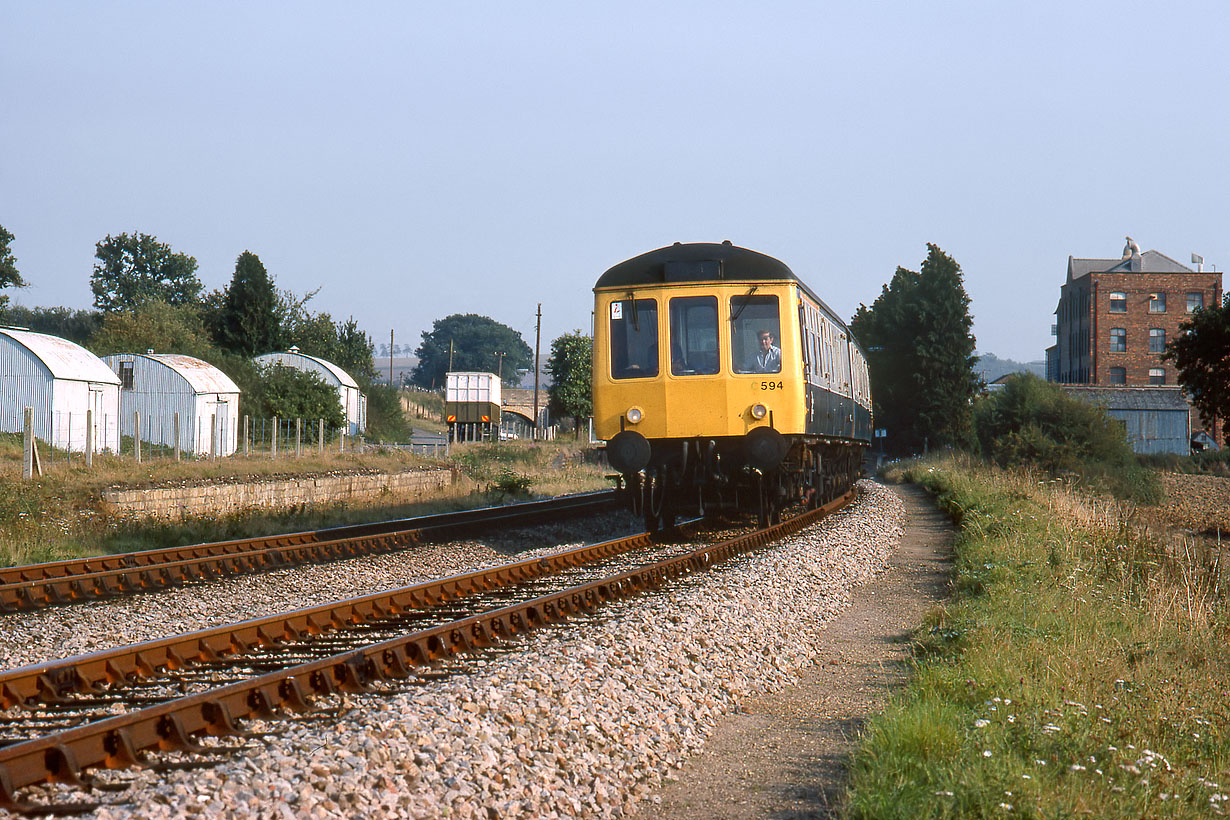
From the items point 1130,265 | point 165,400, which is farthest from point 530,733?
point 1130,265

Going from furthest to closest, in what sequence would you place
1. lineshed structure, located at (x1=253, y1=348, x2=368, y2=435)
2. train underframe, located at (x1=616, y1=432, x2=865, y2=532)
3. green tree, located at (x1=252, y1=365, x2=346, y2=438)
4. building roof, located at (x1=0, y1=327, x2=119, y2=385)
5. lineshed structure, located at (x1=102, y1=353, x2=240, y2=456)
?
lineshed structure, located at (x1=253, y1=348, x2=368, y2=435) → green tree, located at (x1=252, y1=365, x2=346, y2=438) → lineshed structure, located at (x1=102, y1=353, x2=240, y2=456) → building roof, located at (x1=0, y1=327, x2=119, y2=385) → train underframe, located at (x1=616, y1=432, x2=865, y2=532)

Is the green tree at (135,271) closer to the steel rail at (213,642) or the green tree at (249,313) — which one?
the green tree at (249,313)

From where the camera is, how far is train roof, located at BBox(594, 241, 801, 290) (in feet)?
42.9

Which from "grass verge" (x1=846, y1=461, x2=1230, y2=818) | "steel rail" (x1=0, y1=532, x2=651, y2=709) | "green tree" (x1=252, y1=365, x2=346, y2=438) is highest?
"green tree" (x1=252, y1=365, x2=346, y2=438)

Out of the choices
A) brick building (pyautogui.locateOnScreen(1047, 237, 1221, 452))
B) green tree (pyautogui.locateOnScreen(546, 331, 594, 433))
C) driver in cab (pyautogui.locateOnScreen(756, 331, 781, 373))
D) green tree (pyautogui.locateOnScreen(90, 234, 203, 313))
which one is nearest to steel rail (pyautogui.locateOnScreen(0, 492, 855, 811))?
A: driver in cab (pyautogui.locateOnScreen(756, 331, 781, 373))

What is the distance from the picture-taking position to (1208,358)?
31188mm

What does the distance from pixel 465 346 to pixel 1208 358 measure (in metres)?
111

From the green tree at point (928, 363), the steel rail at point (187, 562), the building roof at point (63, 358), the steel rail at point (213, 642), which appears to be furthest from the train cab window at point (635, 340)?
the green tree at point (928, 363)

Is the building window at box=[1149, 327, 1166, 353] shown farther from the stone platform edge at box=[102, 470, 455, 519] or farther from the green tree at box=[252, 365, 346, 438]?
the stone platform edge at box=[102, 470, 455, 519]

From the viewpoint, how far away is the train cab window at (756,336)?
12.9m

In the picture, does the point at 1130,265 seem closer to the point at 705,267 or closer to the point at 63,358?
the point at 63,358

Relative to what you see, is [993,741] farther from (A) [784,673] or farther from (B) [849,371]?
(B) [849,371]

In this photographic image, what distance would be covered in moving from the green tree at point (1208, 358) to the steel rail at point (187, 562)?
2352 cm

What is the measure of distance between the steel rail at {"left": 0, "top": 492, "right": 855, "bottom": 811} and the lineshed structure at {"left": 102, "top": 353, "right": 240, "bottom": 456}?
2908cm
